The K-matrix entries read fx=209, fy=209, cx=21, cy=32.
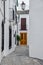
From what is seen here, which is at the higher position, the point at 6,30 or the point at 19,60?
the point at 6,30

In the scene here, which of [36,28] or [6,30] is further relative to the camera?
[6,30]

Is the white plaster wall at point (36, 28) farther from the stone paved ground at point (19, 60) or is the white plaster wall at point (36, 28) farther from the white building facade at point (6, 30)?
the white building facade at point (6, 30)

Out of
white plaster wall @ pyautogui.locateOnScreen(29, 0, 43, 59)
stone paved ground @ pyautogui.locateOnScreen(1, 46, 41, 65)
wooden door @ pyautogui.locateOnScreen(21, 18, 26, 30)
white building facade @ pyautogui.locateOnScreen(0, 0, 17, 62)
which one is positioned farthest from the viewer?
wooden door @ pyautogui.locateOnScreen(21, 18, 26, 30)

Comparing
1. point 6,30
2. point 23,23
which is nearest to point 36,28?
point 6,30

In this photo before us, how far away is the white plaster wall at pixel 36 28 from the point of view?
44.4 ft

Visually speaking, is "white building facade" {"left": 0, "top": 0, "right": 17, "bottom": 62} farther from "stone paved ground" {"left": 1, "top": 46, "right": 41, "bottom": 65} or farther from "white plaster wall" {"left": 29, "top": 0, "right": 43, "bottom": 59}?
"white plaster wall" {"left": 29, "top": 0, "right": 43, "bottom": 59}

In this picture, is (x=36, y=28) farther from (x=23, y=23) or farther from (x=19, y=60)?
(x=23, y=23)

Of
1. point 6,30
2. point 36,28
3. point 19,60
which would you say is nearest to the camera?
point 19,60

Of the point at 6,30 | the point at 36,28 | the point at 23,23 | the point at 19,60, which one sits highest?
the point at 23,23

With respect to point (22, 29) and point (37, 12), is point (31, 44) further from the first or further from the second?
point (22, 29)

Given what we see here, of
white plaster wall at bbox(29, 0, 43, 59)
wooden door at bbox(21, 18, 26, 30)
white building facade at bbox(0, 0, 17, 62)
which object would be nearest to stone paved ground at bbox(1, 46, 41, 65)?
white building facade at bbox(0, 0, 17, 62)

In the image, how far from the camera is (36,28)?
1384 cm

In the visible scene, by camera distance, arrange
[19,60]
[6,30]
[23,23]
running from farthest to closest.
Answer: [23,23] → [6,30] → [19,60]

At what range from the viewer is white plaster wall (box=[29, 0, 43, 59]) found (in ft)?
44.4
